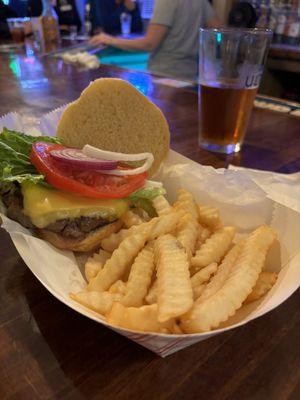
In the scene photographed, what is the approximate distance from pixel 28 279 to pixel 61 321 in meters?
0.17

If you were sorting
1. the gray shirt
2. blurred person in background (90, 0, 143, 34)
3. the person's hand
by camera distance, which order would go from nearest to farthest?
the gray shirt → the person's hand → blurred person in background (90, 0, 143, 34)

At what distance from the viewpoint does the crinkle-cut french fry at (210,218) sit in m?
0.95

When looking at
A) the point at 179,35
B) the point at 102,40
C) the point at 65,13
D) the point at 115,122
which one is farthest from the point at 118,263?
the point at 65,13

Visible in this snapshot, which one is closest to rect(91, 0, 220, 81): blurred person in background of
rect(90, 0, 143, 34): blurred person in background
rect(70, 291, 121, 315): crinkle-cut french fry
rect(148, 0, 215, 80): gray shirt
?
rect(148, 0, 215, 80): gray shirt

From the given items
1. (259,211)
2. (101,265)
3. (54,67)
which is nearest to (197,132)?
(259,211)

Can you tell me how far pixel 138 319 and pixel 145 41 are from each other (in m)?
3.53

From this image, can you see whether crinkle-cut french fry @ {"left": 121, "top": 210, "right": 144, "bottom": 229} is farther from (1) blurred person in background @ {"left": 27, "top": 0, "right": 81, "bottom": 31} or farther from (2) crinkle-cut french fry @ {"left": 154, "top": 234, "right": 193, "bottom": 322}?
(1) blurred person in background @ {"left": 27, "top": 0, "right": 81, "bottom": 31}

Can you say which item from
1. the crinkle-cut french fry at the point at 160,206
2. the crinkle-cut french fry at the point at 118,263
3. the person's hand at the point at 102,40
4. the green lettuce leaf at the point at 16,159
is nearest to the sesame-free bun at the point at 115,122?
the green lettuce leaf at the point at 16,159

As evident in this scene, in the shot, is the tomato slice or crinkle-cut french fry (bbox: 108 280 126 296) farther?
the tomato slice

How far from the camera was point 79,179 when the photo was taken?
976 mm

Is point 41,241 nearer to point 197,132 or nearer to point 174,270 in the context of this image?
point 174,270

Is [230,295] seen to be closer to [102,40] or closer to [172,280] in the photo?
[172,280]

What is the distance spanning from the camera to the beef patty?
0.92 m

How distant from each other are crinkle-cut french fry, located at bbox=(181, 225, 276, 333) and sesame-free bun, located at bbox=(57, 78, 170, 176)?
1.81ft
